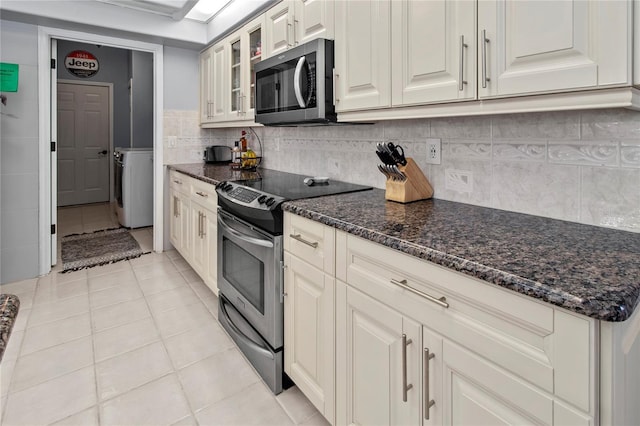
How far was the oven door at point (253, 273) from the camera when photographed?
163 cm

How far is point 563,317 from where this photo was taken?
0.70 metres

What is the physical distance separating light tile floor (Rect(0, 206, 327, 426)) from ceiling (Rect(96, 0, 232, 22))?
2.19 meters

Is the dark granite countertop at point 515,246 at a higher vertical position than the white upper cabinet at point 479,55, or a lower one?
lower

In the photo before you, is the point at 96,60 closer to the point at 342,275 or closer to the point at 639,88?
the point at 342,275

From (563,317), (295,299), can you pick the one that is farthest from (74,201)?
(563,317)

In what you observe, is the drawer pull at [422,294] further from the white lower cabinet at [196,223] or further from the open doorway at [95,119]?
the open doorway at [95,119]

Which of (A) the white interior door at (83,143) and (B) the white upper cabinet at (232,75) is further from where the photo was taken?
(A) the white interior door at (83,143)

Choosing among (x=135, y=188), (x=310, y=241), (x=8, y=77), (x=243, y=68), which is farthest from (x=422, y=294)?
(x=135, y=188)

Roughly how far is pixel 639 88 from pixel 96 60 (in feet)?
23.9

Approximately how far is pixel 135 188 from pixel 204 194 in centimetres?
264

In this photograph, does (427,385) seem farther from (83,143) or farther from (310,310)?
(83,143)

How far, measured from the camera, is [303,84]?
1.88 meters

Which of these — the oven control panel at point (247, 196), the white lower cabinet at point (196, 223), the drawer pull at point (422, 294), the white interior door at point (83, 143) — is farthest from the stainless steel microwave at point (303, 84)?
the white interior door at point (83, 143)

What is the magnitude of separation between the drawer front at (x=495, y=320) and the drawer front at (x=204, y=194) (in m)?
1.50
